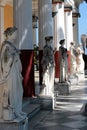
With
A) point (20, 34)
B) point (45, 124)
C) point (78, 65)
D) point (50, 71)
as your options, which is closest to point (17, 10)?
point (20, 34)

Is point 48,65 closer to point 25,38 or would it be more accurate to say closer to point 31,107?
point 25,38

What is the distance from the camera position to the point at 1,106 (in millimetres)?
7660

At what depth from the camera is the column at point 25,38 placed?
1227 cm

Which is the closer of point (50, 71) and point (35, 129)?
point (35, 129)

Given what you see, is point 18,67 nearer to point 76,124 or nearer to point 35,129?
point 35,129

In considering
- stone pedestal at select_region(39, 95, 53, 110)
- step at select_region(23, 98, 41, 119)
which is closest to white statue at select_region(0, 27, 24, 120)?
step at select_region(23, 98, 41, 119)

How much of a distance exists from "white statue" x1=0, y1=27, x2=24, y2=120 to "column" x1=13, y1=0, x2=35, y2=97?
4.56 meters

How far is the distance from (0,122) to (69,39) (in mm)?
18093

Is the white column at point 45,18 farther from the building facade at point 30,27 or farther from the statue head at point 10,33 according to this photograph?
the statue head at point 10,33

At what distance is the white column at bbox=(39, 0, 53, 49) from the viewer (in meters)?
15.8

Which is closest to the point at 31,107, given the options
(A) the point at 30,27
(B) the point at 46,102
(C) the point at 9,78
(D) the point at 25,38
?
(B) the point at 46,102

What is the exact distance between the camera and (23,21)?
12359 mm

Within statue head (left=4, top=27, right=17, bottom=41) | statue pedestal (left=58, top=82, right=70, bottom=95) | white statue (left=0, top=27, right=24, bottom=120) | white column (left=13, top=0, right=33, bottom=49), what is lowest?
statue pedestal (left=58, top=82, right=70, bottom=95)

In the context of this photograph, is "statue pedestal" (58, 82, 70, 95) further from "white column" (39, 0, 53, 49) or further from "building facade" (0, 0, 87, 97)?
"white column" (39, 0, 53, 49)
